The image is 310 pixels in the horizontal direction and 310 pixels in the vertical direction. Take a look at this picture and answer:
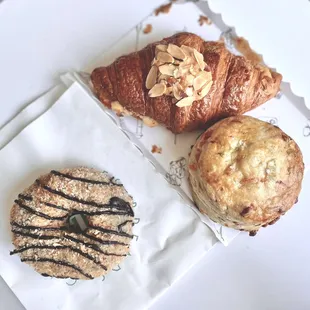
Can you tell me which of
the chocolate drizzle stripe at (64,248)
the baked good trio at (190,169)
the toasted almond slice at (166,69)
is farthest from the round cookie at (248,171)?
the chocolate drizzle stripe at (64,248)

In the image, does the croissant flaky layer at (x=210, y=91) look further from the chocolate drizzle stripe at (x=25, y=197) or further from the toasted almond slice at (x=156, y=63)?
the chocolate drizzle stripe at (x=25, y=197)

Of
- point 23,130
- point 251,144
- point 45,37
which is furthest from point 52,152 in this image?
point 251,144

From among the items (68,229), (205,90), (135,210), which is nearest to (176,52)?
(205,90)

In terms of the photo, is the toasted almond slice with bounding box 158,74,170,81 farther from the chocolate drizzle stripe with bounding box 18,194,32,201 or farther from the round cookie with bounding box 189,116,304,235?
the chocolate drizzle stripe with bounding box 18,194,32,201

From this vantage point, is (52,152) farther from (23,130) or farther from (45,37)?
(45,37)

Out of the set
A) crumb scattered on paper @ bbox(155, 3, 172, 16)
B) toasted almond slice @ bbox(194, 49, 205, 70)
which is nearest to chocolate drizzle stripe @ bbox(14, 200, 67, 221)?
toasted almond slice @ bbox(194, 49, 205, 70)
